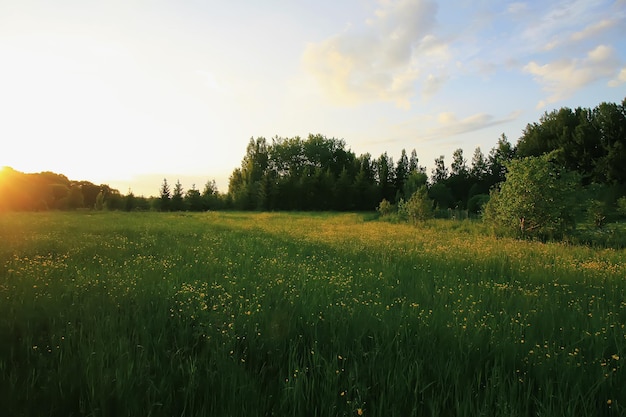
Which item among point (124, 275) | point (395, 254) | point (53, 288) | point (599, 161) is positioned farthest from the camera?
point (599, 161)

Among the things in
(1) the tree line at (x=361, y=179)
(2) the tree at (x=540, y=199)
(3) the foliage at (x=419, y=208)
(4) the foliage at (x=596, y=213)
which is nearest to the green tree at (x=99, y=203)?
(1) the tree line at (x=361, y=179)

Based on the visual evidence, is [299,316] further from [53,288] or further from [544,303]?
[53,288]

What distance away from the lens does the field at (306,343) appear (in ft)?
9.16

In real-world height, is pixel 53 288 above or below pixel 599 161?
below

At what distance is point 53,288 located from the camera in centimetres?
582

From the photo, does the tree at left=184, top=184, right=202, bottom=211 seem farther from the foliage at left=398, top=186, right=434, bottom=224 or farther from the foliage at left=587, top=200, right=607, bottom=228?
the foliage at left=587, top=200, right=607, bottom=228

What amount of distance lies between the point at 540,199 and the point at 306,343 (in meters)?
16.6

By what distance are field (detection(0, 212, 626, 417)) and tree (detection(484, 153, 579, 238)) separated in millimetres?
9821

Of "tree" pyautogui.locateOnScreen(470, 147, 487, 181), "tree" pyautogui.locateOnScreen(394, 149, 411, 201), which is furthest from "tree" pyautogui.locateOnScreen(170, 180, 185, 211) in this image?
"tree" pyautogui.locateOnScreen(470, 147, 487, 181)

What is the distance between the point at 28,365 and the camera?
3.30 m

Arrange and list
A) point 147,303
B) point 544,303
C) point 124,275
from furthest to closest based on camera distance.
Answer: point 124,275 → point 544,303 → point 147,303

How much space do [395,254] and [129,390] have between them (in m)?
9.05

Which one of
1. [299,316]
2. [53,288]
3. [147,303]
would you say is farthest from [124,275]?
[299,316]

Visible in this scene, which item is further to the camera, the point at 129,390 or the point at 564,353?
the point at 564,353
